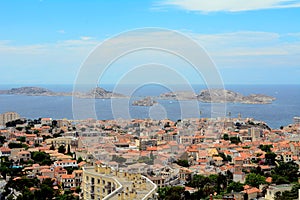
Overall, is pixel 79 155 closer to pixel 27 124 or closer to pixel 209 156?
pixel 209 156

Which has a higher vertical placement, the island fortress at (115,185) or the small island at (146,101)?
the small island at (146,101)

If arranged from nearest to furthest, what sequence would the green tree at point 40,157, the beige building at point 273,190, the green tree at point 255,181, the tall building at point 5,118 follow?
the beige building at point 273,190
the green tree at point 255,181
the green tree at point 40,157
the tall building at point 5,118

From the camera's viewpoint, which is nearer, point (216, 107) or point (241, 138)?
point (216, 107)

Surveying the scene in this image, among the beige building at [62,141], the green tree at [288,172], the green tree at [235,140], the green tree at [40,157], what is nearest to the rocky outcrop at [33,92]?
the beige building at [62,141]

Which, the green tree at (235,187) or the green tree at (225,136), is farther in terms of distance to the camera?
the green tree at (225,136)

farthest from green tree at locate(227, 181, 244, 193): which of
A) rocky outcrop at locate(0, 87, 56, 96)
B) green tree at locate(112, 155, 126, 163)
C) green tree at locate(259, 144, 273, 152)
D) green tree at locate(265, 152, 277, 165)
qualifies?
rocky outcrop at locate(0, 87, 56, 96)

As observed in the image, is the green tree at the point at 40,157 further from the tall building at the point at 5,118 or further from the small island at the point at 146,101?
the tall building at the point at 5,118

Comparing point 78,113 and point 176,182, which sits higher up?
point 78,113

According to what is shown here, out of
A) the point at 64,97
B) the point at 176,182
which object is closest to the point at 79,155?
the point at 176,182
